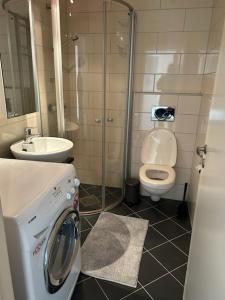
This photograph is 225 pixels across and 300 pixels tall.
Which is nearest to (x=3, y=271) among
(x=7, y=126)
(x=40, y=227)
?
(x=40, y=227)

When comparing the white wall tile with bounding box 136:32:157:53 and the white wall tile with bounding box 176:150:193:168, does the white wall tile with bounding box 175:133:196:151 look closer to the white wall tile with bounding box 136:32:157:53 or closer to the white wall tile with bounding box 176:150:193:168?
the white wall tile with bounding box 176:150:193:168

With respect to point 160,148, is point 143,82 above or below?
above

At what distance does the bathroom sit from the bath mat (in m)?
0.03

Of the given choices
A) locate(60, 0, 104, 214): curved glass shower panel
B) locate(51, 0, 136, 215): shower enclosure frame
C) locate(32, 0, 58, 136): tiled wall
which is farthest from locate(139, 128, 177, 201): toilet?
locate(32, 0, 58, 136): tiled wall

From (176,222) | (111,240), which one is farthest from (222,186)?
(176,222)

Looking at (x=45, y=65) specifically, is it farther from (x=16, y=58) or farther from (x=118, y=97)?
(x=118, y=97)

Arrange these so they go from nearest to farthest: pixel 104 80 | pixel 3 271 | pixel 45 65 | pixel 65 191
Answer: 1. pixel 3 271
2. pixel 65 191
3. pixel 45 65
4. pixel 104 80

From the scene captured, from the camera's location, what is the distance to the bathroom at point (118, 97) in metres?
1.68

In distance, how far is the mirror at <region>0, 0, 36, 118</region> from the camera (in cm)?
162

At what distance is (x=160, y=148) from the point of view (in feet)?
8.02

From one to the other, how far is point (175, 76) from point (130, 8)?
2.59 feet

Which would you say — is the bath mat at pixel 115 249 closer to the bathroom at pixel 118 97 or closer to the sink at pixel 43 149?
the bathroom at pixel 118 97

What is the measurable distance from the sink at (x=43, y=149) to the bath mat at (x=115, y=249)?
2.59 feet

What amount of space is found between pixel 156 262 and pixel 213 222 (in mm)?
1058
